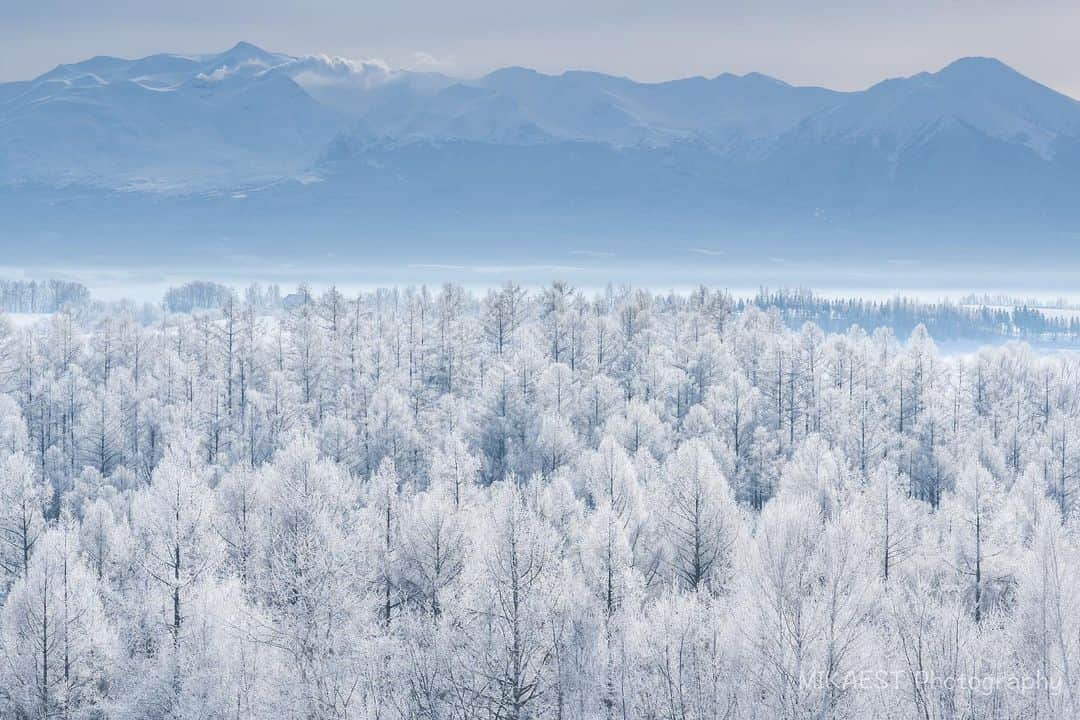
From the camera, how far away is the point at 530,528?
178 ft

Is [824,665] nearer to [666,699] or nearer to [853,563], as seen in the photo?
[666,699]

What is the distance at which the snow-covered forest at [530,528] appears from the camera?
4344 cm

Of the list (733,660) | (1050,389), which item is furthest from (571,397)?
(1050,389)

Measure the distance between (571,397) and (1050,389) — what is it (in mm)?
75161

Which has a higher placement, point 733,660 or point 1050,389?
point 1050,389

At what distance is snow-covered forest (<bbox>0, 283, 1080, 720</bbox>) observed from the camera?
43438 mm

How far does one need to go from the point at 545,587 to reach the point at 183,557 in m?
23.5

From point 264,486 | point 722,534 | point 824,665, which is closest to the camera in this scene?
point 824,665

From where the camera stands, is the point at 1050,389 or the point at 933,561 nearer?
the point at 933,561

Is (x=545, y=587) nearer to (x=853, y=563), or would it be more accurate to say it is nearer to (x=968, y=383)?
(x=853, y=563)

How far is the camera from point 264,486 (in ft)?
260

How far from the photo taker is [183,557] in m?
58.6

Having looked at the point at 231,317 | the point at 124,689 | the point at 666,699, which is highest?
the point at 231,317

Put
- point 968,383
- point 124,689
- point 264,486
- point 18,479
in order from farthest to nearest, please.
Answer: point 968,383 < point 18,479 < point 264,486 < point 124,689
